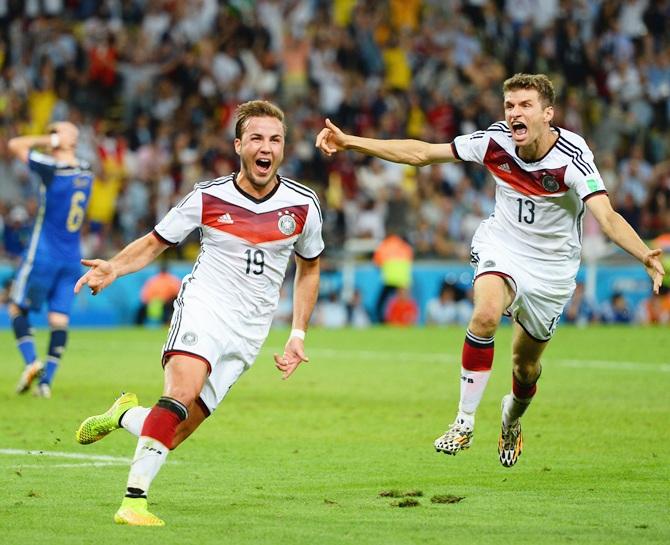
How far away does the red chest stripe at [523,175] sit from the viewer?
948 centimetres

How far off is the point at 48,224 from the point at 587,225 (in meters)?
14.7

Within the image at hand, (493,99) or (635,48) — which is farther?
(635,48)

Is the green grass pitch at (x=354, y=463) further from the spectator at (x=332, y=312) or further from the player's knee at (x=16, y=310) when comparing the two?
the spectator at (x=332, y=312)

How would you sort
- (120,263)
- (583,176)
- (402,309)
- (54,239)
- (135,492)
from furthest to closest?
(402,309) → (54,239) → (583,176) → (120,263) → (135,492)

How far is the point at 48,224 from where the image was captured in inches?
591

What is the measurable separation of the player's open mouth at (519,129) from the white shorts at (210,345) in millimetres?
2438

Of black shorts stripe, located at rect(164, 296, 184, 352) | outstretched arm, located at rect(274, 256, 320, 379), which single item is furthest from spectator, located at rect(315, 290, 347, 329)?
black shorts stripe, located at rect(164, 296, 184, 352)

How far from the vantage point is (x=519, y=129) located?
934 centimetres

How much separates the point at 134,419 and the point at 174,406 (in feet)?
2.61

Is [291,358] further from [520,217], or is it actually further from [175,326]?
[520,217]

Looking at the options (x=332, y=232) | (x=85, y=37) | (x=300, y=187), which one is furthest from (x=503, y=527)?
(x=85, y=37)

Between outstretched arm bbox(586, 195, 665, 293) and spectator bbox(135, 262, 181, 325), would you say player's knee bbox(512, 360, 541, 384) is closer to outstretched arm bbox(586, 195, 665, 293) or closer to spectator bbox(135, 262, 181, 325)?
outstretched arm bbox(586, 195, 665, 293)

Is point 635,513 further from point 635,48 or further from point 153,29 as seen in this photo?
point 635,48

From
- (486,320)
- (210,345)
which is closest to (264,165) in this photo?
(210,345)
